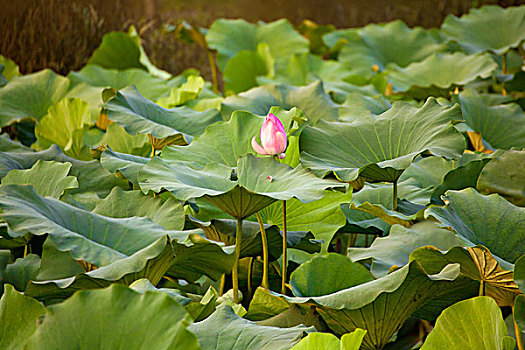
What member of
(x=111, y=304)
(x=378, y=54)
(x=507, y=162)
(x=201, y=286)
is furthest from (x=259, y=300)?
(x=378, y=54)

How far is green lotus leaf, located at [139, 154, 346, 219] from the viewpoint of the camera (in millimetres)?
945

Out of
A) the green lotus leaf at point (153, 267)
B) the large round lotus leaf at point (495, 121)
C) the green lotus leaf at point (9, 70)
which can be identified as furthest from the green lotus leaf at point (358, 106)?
the green lotus leaf at point (9, 70)

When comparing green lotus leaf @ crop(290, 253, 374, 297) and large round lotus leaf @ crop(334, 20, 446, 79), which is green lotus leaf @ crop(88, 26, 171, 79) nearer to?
large round lotus leaf @ crop(334, 20, 446, 79)

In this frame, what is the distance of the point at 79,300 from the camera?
619 millimetres

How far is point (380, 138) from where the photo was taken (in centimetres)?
126

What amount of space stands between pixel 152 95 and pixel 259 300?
1515 mm

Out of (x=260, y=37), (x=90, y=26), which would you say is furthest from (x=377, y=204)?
(x=90, y=26)

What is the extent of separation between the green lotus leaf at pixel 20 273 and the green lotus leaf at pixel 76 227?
0.12m

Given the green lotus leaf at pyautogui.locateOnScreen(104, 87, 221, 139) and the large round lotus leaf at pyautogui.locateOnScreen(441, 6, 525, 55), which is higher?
the green lotus leaf at pyautogui.locateOnScreen(104, 87, 221, 139)

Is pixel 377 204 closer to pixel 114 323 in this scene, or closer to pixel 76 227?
pixel 76 227

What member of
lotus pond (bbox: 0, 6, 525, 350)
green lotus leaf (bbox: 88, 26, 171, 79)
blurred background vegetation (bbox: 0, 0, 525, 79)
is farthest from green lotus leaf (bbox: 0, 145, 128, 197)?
blurred background vegetation (bbox: 0, 0, 525, 79)

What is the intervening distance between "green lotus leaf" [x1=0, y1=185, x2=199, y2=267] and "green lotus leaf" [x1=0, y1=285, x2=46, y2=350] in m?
0.12

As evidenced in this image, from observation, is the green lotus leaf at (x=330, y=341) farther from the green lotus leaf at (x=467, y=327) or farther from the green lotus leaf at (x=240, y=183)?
the green lotus leaf at (x=240, y=183)

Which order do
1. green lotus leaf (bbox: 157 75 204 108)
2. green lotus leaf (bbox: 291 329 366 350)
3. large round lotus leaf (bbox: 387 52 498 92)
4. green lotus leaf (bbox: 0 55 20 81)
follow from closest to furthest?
green lotus leaf (bbox: 291 329 366 350) → green lotus leaf (bbox: 157 75 204 108) → large round lotus leaf (bbox: 387 52 498 92) → green lotus leaf (bbox: 0 55 20 81)
